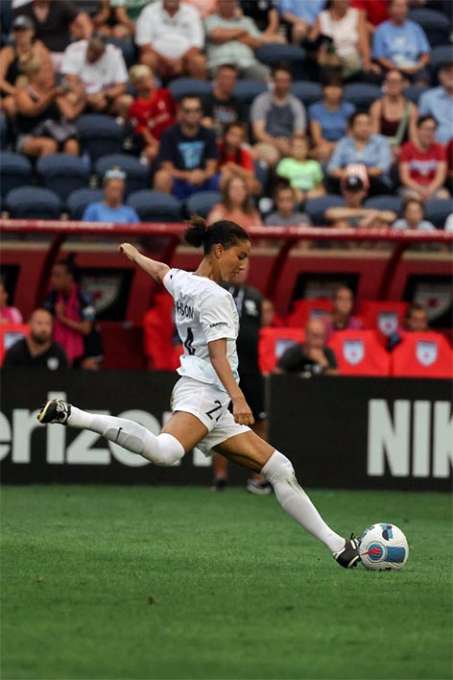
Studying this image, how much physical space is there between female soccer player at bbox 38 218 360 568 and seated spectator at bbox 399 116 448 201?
10.4m

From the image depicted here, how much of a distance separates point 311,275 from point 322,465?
3.02m

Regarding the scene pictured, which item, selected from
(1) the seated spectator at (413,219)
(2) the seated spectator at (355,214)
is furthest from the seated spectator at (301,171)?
(1) the seated spectator at (413,219)

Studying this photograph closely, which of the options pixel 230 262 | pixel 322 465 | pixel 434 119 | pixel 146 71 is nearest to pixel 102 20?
pixel 146 71

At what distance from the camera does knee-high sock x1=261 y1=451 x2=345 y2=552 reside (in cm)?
882

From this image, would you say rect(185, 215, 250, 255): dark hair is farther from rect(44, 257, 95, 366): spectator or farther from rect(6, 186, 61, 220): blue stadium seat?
rect(6, 186, 61, 220): blue stadium seat

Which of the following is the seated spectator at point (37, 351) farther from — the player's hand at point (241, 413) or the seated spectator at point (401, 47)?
the player's hand at point (241, 413)

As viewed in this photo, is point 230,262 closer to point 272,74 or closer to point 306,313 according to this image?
point 306,313

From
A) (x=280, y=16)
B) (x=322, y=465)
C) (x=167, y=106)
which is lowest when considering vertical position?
(x=322, y=465)

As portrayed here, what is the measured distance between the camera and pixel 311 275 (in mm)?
17906

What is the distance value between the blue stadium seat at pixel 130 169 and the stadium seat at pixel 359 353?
2870 mm

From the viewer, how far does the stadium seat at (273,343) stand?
56.0 feet

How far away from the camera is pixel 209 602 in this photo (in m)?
7.66

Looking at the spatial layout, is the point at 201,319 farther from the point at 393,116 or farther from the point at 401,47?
the point at 401,47

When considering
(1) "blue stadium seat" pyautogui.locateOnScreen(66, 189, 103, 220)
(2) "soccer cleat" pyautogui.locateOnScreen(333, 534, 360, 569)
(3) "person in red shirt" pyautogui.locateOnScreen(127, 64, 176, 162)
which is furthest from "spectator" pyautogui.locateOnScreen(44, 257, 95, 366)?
(2) "soccer cleat" pyautogui.locateOnScreen(333, 534, 360, 569)
